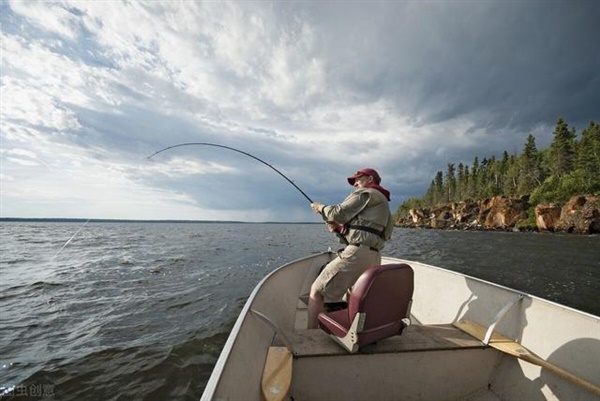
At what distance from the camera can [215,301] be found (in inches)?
358

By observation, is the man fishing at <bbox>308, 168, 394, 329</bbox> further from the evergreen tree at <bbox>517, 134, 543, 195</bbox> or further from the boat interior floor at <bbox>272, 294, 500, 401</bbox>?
the evergreen tree at <bbox>517, 134, 543, 195</bbox>

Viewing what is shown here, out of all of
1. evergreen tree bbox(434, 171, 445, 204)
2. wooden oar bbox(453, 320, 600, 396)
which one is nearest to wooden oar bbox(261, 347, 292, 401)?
wooden oar bbox(453, 320, 600, 396)

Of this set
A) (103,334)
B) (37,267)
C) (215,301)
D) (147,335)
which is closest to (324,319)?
(147,335)

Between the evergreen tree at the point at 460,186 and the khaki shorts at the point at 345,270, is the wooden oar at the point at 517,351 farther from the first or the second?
the evergreen tree at the point at 460,186

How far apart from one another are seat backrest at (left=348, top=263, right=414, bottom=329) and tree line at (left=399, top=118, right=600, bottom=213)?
67788 millimetres

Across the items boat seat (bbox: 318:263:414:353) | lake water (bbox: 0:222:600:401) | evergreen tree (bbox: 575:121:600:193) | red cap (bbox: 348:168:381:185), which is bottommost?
lake water (bbox: 0:222:600:401)

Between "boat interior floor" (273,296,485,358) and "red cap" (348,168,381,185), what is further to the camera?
"red cap" (348,168,381,185)

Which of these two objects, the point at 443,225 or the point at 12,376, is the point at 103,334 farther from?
the point at 443,225

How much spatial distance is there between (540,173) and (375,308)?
86.4 metres

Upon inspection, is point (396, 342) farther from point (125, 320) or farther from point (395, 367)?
point (125, 320)

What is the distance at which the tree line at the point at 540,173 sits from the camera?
176ft

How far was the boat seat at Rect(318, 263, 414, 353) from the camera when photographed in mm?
2668

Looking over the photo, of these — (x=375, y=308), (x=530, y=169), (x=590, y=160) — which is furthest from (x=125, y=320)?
(x=530, y=169)

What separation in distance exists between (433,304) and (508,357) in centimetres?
202
